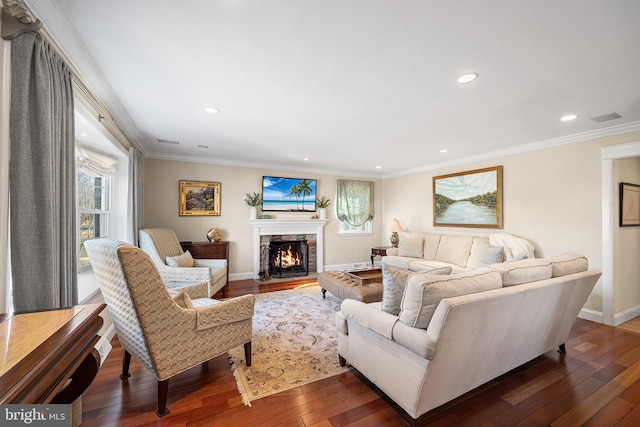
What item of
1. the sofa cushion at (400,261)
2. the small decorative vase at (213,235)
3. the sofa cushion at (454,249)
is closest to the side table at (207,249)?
the small decorative vase at (213,235)

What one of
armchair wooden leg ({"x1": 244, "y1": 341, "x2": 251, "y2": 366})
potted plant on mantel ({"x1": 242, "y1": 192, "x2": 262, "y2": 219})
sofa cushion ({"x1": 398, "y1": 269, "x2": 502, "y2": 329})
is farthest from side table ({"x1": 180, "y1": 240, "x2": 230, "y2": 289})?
sofa cushion ({"x1": 398, "y1": 269, "x2": 502, "y2": 329})

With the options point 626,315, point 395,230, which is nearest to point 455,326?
point 626,315

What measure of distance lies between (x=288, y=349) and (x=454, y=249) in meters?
3.60

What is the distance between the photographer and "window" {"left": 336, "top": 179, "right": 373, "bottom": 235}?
6441mm

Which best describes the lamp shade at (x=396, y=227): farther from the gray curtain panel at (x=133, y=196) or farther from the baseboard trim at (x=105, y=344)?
the baseboard trim at (x=105, y=344)

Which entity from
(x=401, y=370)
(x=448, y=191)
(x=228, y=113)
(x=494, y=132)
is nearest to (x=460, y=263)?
(x=448, y=191)

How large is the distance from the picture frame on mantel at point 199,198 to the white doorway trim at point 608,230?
19.4 ft

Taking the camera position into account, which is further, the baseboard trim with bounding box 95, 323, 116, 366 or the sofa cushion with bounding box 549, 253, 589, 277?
the baseboard trim with bounding box 95, 323, 116, 366

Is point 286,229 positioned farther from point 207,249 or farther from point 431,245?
point 431,245

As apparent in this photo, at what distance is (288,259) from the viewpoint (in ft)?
19.5

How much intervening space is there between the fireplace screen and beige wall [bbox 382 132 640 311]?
3529 millimetres

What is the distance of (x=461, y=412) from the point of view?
1.79 m

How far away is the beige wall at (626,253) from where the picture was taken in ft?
10.8

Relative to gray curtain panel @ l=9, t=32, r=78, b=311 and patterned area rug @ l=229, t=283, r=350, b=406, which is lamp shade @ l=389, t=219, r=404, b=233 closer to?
patterned area rug @ l=229, t=283, r=350, b=406
